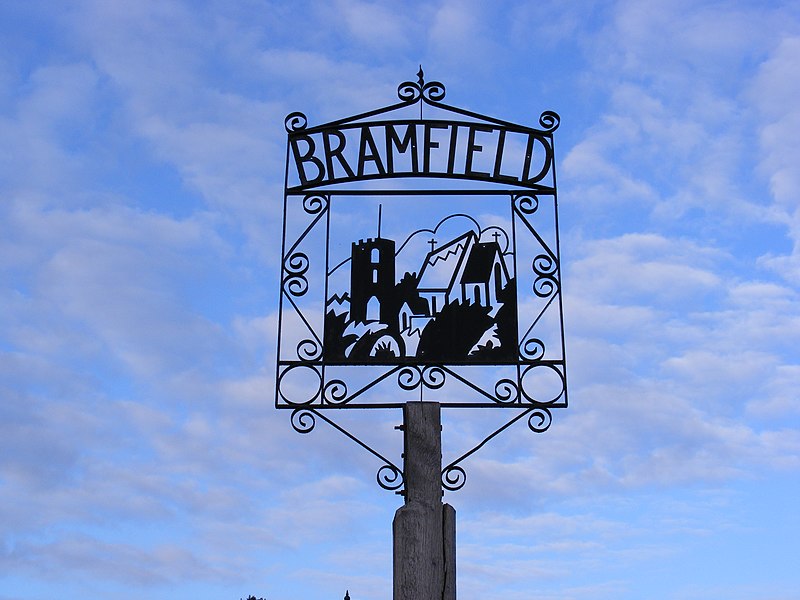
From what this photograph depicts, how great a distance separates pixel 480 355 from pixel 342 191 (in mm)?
1173

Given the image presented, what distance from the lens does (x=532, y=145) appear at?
19.2 feet

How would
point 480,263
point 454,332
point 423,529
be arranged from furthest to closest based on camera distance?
point 480,263
point 454,332
point 423,529

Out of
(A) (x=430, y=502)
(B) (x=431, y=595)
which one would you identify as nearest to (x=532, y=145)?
(A) (x=430, y=502)

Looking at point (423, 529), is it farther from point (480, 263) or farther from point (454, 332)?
point (480, 263)

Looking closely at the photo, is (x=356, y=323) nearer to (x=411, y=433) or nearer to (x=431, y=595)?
(x=411, y=433)

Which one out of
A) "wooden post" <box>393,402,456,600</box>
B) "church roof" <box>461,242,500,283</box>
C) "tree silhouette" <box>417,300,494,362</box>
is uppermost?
"church roof" <box>461,242,500,283</box>

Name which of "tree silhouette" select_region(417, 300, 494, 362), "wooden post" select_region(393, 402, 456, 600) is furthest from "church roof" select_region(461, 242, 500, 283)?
"wooden post" select_region(393, 402, 456, 600)

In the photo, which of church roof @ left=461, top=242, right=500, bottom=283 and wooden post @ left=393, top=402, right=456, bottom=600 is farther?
church roof @ left=461, top=242, right=500, bottom=283

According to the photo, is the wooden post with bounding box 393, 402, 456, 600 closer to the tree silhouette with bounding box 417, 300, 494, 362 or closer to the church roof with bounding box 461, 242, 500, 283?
the tree silhouette with bounding box 417, 300, 494, 362

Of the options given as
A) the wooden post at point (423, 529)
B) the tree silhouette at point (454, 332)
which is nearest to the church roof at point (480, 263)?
the tree silhouette at point (454, 332)

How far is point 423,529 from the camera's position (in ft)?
16.8

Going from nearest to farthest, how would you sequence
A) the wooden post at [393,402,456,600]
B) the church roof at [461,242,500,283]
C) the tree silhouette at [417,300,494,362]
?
the wooden post at [393,402,456,600]
the tree silhouette at [417,300,494,362]
the church roof at [461,242,500,283]

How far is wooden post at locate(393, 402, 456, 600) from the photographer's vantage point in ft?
16.6

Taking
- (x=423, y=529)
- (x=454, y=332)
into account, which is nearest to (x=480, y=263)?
(x=454, y=332)
